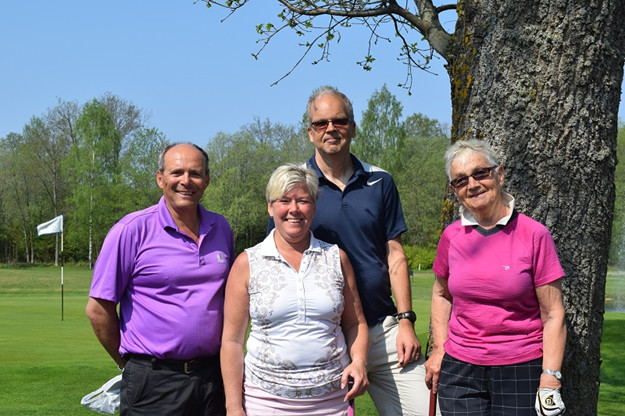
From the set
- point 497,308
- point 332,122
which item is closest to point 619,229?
point 332,122

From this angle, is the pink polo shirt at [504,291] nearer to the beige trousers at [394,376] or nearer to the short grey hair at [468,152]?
the short grey hair at [468,152]

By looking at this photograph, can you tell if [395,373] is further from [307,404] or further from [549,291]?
[549,291]

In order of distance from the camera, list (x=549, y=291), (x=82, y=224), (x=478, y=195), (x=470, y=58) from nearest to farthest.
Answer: (x=549, y=291)
(x=478, y=195)
(x=470, y=58)
(x=82, y=224)

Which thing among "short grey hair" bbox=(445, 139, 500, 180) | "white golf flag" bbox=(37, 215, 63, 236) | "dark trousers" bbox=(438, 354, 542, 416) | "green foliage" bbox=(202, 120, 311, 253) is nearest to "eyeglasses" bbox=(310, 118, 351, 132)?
"short grey hair" bbox=(445, 139, 500, 180)

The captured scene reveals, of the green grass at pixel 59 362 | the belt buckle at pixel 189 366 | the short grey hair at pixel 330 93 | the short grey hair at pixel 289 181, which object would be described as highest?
the short grey hair at pixel 330 93

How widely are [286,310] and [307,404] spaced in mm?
449

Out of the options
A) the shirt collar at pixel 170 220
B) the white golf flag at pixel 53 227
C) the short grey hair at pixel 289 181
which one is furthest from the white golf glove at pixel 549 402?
the white golf flag at pixel 53 227

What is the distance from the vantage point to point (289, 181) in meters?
3.21

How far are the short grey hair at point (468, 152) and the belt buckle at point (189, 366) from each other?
1.61 meters

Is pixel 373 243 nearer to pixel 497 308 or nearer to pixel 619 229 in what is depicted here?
pixel 497 308

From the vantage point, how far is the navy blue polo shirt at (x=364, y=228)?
3.61m

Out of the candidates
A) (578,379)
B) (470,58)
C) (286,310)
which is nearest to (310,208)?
(286,310)

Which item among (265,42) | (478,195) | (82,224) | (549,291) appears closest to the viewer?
(549,291)

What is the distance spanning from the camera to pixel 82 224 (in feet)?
163
